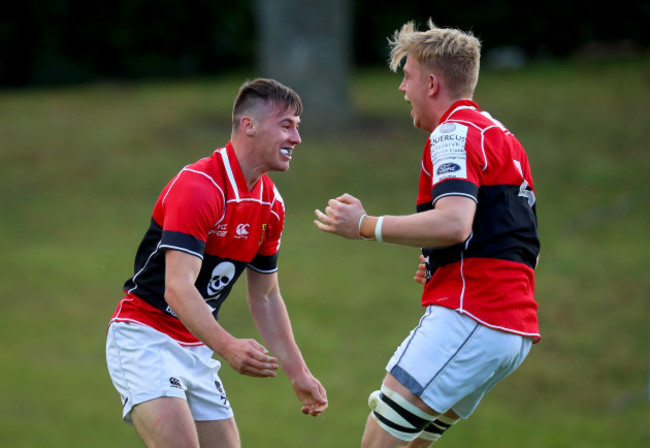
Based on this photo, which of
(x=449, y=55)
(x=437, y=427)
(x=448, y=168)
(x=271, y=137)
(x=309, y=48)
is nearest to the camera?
(x=448, y=168)

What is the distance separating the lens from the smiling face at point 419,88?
15.4ft

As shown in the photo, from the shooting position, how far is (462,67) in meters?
4.66

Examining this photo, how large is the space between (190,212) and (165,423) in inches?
40.7

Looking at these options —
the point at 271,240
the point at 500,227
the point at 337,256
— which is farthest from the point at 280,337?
the point at 337,256

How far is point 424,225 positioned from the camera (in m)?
4.24

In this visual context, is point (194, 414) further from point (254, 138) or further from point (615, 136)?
point (615, 136)

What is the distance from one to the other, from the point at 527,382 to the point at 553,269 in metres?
2.03

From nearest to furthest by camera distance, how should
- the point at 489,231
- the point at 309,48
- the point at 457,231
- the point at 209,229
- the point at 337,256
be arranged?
the point at 457,231
the point at 489,231
the point at 209,229
the point at 337,256
the point at 309,48

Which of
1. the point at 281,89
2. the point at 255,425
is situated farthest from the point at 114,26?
the point at 281,89

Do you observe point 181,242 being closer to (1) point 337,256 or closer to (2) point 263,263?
(2) point 263,263

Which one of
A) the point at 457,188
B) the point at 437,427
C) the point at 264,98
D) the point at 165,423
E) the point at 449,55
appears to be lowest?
the point at 437,427

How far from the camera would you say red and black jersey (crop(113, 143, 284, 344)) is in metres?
4.64

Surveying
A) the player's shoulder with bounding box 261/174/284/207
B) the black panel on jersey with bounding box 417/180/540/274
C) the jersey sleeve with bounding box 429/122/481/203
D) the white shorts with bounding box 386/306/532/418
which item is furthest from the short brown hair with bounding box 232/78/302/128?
the white shorts with bounding box 386/306/532/418

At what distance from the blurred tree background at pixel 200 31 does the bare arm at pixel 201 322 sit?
14264 millimetres
